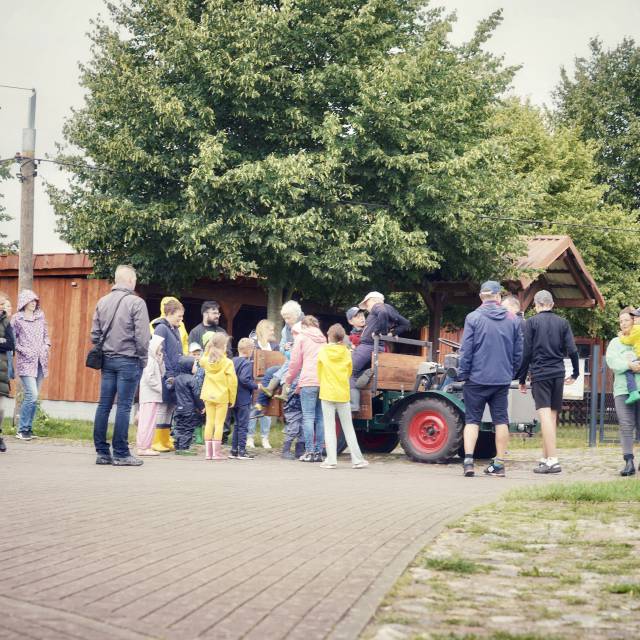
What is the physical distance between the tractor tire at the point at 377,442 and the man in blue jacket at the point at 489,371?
336 cm

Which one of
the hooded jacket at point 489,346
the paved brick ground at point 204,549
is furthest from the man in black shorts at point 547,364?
the paved brick ground at point 204,549

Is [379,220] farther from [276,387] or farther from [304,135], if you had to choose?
[276,387]

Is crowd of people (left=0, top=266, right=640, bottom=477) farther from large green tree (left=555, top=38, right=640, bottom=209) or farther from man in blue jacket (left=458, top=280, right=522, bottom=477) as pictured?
large green tree (left=555, top=38, right=640, bottom=209)

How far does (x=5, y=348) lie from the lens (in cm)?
1274

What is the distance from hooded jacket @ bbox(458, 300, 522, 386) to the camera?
37.7ft

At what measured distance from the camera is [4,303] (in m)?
13.0

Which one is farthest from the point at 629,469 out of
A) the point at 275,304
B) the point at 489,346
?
the point at 275,304

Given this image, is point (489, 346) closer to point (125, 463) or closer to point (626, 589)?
point (125, 463)

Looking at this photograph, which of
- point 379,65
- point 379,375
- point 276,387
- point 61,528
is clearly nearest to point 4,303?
point 276,387

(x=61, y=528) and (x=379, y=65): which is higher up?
(x=379, y=65)

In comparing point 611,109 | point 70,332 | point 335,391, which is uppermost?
point 611,109

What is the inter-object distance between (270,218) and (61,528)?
592 inches

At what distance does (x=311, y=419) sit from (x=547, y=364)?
295 cm

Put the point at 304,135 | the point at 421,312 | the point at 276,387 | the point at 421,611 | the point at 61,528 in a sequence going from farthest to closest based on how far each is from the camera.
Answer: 1. the point at 421,312
2. the point at 304,135
3. the point at 276,387
4. the point at 61,528
5. the point at 421,611
